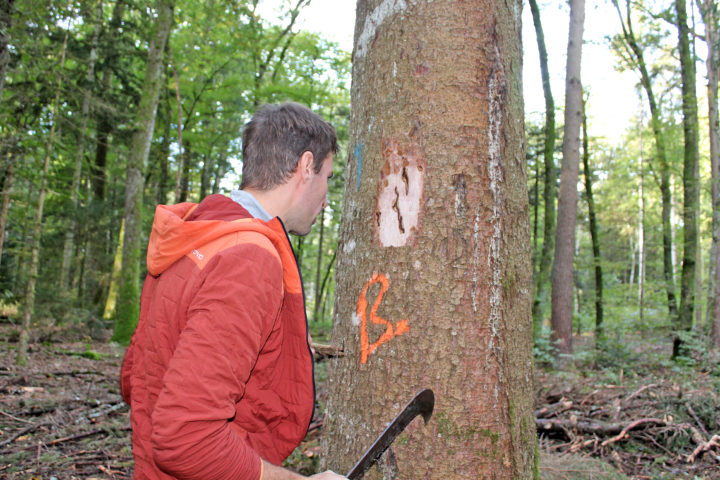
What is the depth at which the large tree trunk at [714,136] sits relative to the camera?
34.1ft

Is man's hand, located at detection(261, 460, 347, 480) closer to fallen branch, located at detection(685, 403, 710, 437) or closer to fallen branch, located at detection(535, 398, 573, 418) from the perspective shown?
fallen branch, located at detection(535, 398, 573, 418)

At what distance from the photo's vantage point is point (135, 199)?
10547 millimetres

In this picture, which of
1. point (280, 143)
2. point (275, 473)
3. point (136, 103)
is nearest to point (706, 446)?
point (275, 473)

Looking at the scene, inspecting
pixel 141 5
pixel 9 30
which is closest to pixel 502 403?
pixel 9 30

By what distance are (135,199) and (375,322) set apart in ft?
33.7

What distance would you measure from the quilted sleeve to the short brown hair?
0.44 meters

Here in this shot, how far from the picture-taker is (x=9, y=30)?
6660 mm

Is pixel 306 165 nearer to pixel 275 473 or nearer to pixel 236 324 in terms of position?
pixel 236 324

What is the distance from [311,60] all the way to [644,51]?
1169 centimetres

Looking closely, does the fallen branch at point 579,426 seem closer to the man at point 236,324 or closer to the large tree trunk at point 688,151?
the man at point 236,324

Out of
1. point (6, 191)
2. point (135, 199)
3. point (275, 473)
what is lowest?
point (275, 473)

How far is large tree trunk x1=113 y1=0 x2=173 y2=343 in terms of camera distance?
10508 mm

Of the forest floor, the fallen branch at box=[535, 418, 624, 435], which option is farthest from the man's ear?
the fallen branch at box=[535, 418, 624, 435]

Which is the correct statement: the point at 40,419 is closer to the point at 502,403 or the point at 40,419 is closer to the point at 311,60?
the point at 502,403
